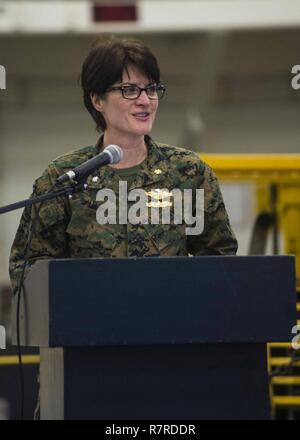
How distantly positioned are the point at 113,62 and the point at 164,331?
0.83 m

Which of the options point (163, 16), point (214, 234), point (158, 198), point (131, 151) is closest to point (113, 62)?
point (131, 151)

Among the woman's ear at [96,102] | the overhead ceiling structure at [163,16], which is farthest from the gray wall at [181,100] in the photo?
the woman's ear at [96,102]

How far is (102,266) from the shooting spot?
100 inches

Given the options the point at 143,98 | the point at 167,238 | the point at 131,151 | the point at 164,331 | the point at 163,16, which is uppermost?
the point at 163,16

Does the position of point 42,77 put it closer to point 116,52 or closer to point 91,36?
point 91,36

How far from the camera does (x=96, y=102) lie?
3215 mm

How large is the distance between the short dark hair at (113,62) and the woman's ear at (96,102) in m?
0.01

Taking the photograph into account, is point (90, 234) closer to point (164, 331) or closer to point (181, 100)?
point (164, 331)

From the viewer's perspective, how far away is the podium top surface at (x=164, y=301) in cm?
252

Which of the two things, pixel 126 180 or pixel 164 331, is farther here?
pixel 126 180

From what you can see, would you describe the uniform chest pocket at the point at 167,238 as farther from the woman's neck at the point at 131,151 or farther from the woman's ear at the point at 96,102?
the woman's ear at the point at 96,102

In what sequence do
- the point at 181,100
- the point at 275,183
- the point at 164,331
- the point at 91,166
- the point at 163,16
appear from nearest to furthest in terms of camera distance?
the point at 164,331 < the point at 91,166 < the point at 275,183 < the point at 163,16 < the point at 181,100

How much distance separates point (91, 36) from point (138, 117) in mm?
4319

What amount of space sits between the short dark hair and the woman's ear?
1 cm
